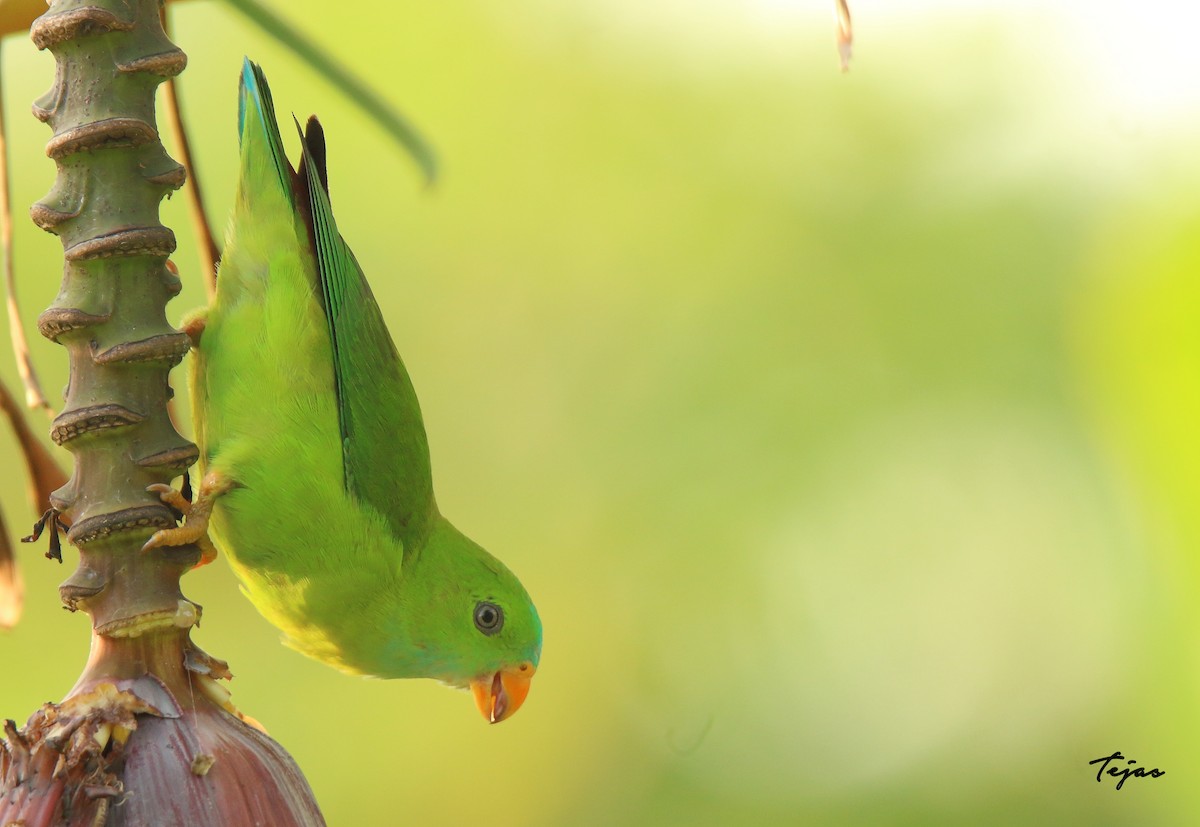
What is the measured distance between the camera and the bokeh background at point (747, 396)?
5.25 m

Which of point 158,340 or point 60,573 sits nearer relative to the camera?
point 158,340

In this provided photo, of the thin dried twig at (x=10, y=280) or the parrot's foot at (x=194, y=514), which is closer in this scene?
the parrot's foot at (x=194, y=514)

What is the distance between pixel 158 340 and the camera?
1.42 m

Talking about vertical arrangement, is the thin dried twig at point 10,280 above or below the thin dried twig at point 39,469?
above

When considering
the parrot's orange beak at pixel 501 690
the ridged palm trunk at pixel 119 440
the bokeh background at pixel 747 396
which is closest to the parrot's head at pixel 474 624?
the parrot's orange beak at pixel 501 690

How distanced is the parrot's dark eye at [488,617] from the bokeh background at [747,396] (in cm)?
238

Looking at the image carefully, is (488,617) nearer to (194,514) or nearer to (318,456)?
(318,456)

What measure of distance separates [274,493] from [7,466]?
2.97m

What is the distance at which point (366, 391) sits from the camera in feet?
9.09

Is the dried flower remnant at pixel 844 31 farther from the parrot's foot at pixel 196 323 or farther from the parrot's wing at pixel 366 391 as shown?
the parrot's foot at pixel 196 323

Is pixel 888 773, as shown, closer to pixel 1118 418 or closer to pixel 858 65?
pixel 1118 418

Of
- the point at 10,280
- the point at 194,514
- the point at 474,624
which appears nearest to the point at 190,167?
the point at 10,280

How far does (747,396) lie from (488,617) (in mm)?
3010

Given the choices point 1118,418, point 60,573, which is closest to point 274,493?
point 60,573
